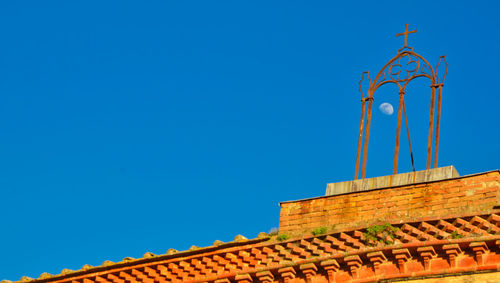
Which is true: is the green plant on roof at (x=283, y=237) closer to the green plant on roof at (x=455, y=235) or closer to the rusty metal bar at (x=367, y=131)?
the rusty metal bar at (x=367, y=131)

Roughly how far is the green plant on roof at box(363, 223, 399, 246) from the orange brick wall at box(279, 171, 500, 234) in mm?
140

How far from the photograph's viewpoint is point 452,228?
12391 mm

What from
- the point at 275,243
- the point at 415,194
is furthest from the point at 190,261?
the point at 415,194

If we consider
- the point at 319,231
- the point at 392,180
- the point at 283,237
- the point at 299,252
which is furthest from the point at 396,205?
the point at 283,237

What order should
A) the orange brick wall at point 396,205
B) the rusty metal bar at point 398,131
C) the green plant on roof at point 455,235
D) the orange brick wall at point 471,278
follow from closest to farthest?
1. the orange brick wall at point 471,278
2. the green plant on roof at point 455,235
3. the orange brick wall at point 396,205
4. the rusty metal bar at point 398,131

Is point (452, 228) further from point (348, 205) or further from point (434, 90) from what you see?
point (434, 90)

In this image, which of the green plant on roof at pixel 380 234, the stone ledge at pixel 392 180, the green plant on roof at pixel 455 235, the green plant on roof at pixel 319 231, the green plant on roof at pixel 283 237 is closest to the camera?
the green plant on roof at pixel 455 235

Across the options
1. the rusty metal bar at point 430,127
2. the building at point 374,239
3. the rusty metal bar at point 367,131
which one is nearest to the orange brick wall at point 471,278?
the building at point 374,239

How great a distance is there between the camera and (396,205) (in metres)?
13.3

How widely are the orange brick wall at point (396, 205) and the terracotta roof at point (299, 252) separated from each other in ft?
0.71

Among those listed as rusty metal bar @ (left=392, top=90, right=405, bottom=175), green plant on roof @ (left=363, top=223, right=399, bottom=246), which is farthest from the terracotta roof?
rusty metal bar @ (left=392, top=90, right=405, bottom=175)

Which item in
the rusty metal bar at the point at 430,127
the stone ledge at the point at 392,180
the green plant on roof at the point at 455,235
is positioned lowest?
the green plant on roof at the point at 455,235

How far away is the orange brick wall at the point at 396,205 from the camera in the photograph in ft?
41.6

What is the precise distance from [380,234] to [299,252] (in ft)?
4.21
